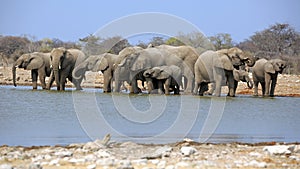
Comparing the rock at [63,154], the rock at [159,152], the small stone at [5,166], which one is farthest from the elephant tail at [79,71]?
the small stone at [5,166]

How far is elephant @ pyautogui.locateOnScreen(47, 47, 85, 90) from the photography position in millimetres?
26141

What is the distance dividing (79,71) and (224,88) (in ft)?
26.3

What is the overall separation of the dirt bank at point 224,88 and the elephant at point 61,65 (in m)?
5.34

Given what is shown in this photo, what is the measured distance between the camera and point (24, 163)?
7961 mm

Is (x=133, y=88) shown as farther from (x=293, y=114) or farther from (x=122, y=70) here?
(x=293, y=114)

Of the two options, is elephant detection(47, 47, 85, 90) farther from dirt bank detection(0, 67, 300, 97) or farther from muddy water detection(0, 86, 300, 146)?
muddy water detection(0, 86, 300, 146)

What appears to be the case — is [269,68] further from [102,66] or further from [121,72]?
[102,66]

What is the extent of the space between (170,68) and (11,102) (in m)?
8.54

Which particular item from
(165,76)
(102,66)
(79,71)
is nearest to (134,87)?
(165,76)

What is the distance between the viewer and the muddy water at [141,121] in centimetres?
1152

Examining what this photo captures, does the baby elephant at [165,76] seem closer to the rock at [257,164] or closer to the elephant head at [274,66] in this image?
the elephant head at [274,66]

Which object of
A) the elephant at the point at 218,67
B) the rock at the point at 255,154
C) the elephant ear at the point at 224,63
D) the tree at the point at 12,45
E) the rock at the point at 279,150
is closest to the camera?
the rock at the point at 255,154

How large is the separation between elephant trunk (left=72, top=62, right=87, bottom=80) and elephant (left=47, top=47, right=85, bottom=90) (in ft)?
0.49

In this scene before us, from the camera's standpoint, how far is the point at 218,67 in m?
24.2
